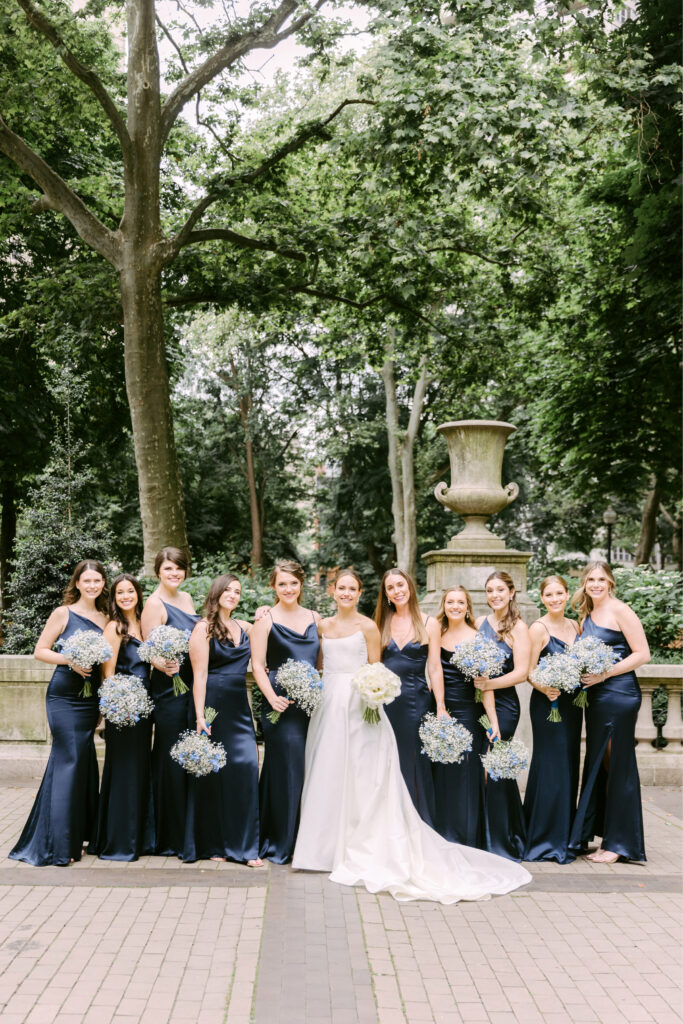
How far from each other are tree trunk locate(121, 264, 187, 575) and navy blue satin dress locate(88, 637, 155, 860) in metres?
6.26

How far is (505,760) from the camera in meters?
6.52

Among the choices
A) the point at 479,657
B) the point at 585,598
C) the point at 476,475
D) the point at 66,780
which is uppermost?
the point at 476,475

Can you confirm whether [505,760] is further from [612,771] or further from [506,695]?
[612,771]

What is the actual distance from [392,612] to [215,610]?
135 cm

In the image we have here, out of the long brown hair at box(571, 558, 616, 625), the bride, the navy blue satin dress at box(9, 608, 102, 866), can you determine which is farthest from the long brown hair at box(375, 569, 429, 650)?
the navy blue satin dress at box(9, 608, 102, 866)

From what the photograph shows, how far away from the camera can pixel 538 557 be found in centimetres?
3472

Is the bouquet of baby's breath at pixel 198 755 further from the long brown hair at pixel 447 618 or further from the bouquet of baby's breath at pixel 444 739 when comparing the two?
the long brown hair at pixel 447 618

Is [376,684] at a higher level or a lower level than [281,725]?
higher

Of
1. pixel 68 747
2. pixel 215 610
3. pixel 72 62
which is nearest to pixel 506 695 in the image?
pixel 215 610

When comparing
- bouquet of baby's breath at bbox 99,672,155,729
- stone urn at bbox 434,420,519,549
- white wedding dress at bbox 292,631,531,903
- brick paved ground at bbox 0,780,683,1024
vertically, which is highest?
stone urn at bbox 434,420,519,549

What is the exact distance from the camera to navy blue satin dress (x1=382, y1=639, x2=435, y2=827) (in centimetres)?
670

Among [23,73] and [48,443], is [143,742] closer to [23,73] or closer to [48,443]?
[23,73]

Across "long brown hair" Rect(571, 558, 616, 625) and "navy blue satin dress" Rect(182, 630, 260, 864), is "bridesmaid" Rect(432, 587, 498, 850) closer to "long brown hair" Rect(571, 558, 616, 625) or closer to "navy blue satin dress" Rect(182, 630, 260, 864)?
Answer: "long brown hair" Rect(571, 558, 616, 625)

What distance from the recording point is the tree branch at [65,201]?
13172 mm
